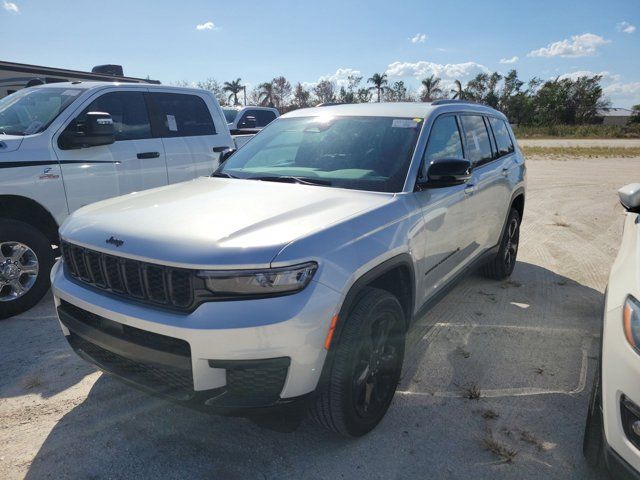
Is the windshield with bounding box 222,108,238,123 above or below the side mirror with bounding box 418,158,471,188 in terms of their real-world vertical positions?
above

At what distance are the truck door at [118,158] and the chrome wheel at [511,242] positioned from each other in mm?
3792

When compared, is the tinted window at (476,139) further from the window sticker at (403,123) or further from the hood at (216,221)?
the hood at (216,221)

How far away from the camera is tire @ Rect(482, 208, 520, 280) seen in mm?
4918

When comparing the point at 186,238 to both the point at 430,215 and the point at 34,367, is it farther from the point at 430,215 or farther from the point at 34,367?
the point at 34,367

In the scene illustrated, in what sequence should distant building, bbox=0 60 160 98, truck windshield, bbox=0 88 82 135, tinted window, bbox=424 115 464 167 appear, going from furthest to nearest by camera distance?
distant building, bbox=0 60 160 98 → truck windshield, bbox=0 88 82 135 → tinted window, bbox=424 115 464 167

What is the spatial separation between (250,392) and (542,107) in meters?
63.6

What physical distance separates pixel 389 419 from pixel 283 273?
132 cm

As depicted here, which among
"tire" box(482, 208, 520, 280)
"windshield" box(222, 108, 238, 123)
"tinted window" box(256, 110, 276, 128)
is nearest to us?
"tire" box(482, 208, 520, 280)

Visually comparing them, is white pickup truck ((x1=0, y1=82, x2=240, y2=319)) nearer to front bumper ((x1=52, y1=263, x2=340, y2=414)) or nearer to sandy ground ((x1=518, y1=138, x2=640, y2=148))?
front bumper ((x1=52, y1=263, x2=340, y2=414))

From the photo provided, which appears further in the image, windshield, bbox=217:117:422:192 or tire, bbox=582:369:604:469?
windshield, bbox=217:117:422:192

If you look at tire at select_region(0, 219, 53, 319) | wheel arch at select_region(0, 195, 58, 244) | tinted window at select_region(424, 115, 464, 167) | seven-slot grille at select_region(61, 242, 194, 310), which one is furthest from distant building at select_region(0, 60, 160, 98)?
seven-slot grille at select_region(61, 242, 194, 310)

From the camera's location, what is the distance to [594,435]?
88.1 inches

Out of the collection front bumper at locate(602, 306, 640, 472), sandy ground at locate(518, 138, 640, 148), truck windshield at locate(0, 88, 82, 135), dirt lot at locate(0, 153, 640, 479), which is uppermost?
truck windshield at locate(0, 88, 82, 135)

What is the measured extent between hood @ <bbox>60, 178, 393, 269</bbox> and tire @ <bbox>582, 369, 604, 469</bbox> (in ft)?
A: 4.64
